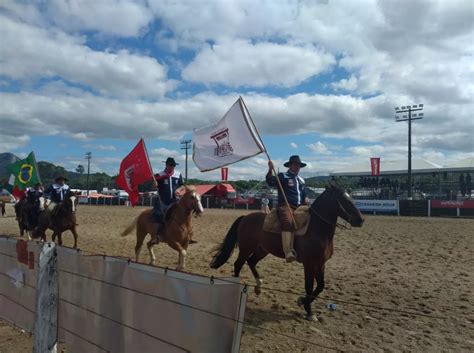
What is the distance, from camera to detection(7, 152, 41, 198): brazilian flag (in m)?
13.7

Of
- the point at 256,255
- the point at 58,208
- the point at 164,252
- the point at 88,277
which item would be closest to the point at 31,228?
the point at 58,208

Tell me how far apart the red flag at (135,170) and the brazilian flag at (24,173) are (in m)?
5.05

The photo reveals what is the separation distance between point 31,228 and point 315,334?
41.3 feet

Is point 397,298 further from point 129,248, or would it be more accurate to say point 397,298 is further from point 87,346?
point 129,248

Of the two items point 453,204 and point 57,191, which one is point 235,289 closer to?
point 57,191

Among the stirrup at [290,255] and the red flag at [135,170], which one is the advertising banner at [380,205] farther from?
the stirrup at [290,255]

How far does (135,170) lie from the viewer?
33.0 feet

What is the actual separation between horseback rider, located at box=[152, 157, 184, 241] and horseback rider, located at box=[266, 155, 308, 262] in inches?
131

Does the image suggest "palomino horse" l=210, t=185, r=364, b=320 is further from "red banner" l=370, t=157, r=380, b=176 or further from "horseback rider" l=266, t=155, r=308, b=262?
"red banner" l=370, t=157, r=380, b=176

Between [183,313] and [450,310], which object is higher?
[183,313]

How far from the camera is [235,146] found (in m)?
7.43

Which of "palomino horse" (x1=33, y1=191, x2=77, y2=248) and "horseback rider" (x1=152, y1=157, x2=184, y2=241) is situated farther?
"palomino horse" (x1=33, y1=191, x2=77, y2=248)

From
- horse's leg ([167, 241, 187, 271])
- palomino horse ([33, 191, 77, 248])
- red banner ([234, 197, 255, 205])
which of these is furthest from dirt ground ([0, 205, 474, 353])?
red banner ([234, 197, 255, 205])

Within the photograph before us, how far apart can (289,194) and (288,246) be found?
3.59 ft
